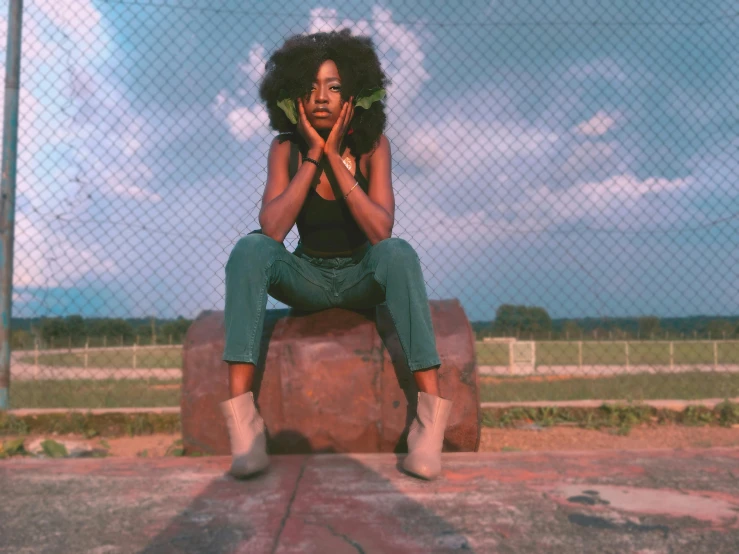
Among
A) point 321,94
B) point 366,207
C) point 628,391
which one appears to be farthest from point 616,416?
point 628,391

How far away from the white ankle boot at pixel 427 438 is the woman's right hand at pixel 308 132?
907mm

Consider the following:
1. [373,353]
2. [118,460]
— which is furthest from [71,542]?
[373,353]

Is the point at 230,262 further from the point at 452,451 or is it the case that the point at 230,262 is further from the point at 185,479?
the point at 452,451

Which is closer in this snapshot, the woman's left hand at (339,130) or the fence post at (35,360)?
the woman's left hand at (339,130)

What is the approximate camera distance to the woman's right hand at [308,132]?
6.28 ft

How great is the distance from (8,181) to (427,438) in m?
2.80

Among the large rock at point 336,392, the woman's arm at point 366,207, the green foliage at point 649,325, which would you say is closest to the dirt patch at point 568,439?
the green foliage at point 649,325

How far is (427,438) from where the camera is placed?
5.08ft

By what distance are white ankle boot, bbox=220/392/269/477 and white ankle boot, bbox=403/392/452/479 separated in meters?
0.40

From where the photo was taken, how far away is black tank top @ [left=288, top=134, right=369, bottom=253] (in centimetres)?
206

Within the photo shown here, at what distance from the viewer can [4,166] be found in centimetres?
306

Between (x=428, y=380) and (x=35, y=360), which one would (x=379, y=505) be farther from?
(x=35, y=360)

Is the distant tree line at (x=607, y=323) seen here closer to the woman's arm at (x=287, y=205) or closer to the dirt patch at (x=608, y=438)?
the dirt patch at (x=608, y=438)

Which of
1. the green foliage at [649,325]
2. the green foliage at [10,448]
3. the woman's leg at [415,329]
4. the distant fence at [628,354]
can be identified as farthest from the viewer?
the distant fence at [628,354]
